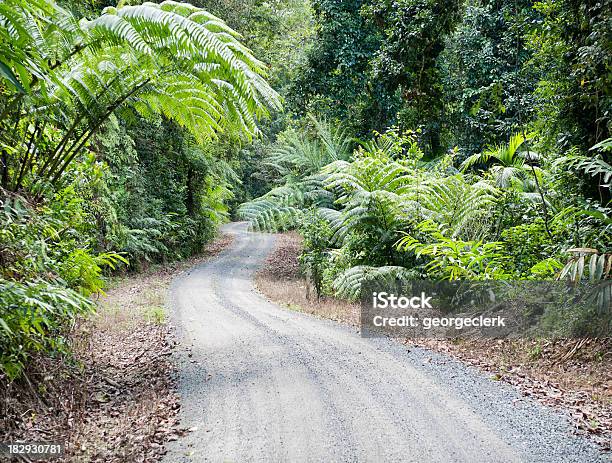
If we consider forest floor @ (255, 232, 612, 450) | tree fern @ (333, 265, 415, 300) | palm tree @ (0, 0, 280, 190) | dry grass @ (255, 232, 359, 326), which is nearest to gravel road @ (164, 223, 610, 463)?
forest floor @ (255, 232, 612, 450)

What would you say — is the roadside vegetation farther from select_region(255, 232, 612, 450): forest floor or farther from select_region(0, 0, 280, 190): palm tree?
select_region(255, 232, 612, 450): forest floor

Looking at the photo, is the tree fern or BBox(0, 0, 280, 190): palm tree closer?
BBox(0, 0, 280, 190): palm tree

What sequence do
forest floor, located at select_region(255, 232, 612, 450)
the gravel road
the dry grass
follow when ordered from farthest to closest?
the dry grass < forest floor, located at select_region(255, 232, 612, 450) < the gravel road

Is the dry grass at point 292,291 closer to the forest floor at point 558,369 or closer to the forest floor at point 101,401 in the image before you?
the forest floor at point 558,369

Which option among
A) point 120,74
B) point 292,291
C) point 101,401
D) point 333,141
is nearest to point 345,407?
point 101,401

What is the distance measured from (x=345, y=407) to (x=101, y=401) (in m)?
2.24

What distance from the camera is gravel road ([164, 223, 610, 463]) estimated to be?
3.58 metres

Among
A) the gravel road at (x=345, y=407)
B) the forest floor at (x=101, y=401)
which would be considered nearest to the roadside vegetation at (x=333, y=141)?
the forest floor at (x=101, y=401)

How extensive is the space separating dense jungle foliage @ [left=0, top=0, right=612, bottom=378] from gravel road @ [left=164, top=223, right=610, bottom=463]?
4.40ft

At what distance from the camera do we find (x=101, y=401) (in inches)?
184

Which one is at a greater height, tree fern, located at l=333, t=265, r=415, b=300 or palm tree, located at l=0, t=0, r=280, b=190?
palm tree, located at l=0, t=0, r=280, b=190

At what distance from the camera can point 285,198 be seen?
514 inches

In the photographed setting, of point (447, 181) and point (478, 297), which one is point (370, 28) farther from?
point (478, 297)

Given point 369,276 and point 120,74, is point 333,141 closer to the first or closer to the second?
point 369,276
